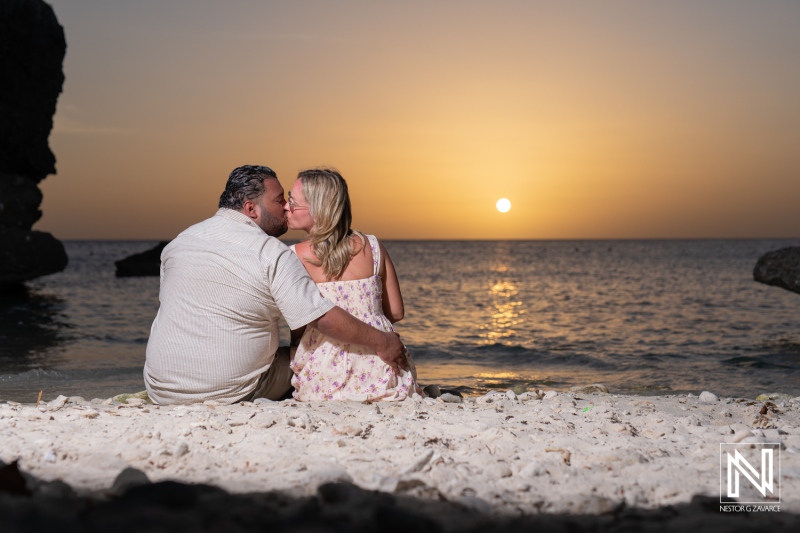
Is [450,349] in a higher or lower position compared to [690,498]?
lower

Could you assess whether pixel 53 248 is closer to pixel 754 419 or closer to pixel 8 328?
pixel 8 328

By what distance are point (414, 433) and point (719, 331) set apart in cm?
1190

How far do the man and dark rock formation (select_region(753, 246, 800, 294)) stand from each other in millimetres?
10319

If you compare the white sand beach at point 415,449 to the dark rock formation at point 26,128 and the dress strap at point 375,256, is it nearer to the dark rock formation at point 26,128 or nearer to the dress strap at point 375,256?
the dress strap at point 375,256

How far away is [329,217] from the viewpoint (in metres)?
4.50

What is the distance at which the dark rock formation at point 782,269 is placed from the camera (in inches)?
480

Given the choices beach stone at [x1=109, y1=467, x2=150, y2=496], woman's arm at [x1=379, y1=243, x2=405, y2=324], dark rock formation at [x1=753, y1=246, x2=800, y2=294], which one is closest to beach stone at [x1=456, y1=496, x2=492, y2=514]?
beach stone at [x1=109, y1=467, x2=150, y2=496]

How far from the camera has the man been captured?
4.07 metres

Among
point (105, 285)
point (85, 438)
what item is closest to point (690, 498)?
point (85, 438)

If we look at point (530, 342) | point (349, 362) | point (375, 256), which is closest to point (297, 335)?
point (349, 362)

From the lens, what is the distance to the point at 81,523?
2.10 meters

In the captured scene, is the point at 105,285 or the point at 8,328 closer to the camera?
the point at 8,328

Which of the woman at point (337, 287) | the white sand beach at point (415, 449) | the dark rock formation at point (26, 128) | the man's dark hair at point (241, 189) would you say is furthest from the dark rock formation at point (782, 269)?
the dark rock formation at point (26, 128)

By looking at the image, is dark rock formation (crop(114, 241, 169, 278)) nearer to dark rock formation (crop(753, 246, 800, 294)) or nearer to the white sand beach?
dark rock formation (crop(753, 246, 800, 294))
